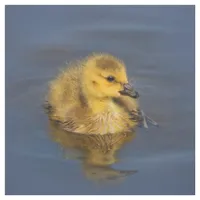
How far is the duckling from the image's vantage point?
5.17 ft

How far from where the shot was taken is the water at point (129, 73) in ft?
5.33

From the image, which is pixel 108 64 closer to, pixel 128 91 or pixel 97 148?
pixel 128 91

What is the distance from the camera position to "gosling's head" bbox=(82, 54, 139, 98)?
1.57 metres

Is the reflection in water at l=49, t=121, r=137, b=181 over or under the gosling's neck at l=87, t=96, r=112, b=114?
under

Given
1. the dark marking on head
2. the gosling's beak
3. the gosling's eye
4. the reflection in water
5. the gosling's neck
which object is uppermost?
the dark marking on head

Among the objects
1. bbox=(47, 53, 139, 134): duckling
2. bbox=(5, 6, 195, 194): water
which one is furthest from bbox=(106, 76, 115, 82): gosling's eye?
bbox=(5, 6, 195, 194): water

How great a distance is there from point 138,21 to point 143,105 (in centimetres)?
28

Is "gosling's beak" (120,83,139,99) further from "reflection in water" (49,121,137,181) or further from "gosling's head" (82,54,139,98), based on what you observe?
"reflection in water" (49,121,137,181)

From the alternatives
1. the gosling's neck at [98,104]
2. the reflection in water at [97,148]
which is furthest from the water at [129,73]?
the gosling's neck at [98,104]

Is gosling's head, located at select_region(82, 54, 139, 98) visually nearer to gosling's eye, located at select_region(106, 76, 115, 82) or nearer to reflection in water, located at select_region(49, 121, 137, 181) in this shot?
gosling's eye, located at select_region(106, 76, 115, 82)

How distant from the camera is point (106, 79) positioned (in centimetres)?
156

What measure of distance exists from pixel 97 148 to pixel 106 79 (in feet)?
0.76

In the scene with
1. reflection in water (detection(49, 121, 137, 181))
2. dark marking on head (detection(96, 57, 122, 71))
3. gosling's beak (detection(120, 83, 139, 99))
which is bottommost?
reflection in water (detection(49, 121, 137, 181))
